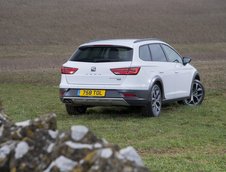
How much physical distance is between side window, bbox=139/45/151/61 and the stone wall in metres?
7.83

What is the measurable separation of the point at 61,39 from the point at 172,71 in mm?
26190

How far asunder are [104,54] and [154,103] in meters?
1.36

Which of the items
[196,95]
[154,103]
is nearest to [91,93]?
[154,103]

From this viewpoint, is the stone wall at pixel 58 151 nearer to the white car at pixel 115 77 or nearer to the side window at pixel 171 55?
the white car at pixel 115 77

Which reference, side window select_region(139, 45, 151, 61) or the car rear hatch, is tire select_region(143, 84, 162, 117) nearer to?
side window select_region(139, 45, 151, 61)

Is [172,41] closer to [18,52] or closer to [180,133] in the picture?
[18,52]

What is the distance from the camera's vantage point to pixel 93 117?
1165 centimetres

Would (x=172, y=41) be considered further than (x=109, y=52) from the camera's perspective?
Yes

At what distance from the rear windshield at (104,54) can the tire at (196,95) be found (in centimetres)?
291

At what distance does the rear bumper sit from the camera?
11.0 meters

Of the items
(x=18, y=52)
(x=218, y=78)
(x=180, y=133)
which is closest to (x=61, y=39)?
(x=18, y=52)

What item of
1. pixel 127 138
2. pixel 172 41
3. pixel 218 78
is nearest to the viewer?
pixel 127 138

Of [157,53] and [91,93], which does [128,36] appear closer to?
[157,53]

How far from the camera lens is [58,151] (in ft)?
10.8
